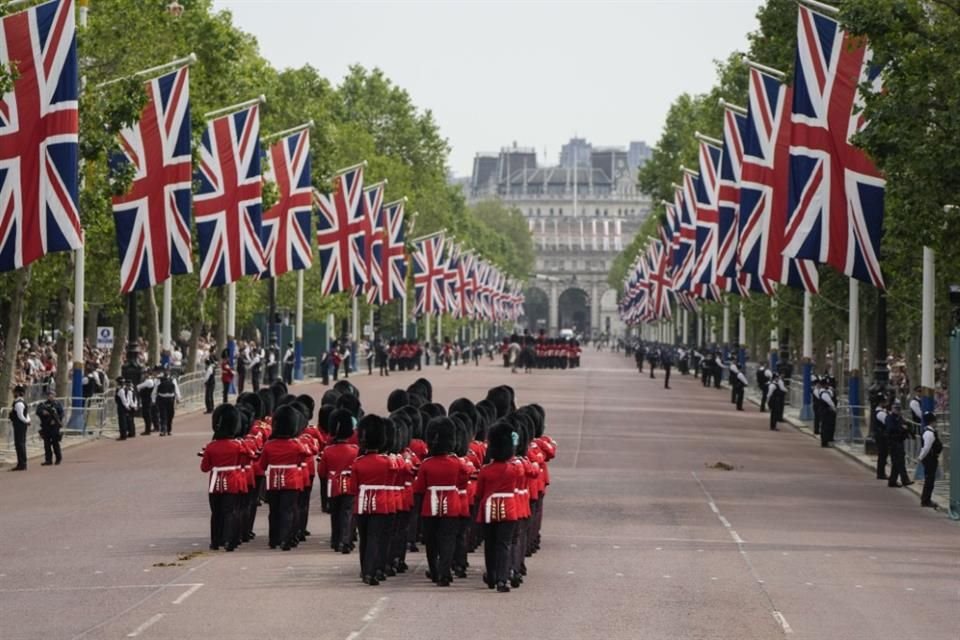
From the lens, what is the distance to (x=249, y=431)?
25.3 metres

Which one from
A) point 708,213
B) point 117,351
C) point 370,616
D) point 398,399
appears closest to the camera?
point 370,616

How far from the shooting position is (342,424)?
23938mm

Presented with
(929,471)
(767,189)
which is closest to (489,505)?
(929,471)

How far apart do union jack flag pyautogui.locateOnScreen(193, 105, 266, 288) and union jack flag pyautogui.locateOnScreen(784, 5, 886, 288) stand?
57.6 ft

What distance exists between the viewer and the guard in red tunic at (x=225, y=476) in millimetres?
23734

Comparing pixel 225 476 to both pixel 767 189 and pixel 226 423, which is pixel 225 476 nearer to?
pixel 226 423

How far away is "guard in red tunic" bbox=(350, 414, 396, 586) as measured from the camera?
68.4ft

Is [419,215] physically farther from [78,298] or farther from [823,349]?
[78,298]

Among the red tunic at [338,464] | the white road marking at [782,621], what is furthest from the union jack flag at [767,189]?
the white road marking at [782,621]

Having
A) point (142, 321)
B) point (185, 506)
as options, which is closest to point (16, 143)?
point (185, 506)

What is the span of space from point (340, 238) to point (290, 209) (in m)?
10.9

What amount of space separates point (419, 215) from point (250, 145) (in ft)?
259

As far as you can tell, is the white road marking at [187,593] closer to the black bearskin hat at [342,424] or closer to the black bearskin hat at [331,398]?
the black bearskin hat at [342,424]

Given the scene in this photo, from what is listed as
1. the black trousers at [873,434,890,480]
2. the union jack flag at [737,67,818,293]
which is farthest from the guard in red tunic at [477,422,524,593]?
the union jack flag at [737,67,818,293]
